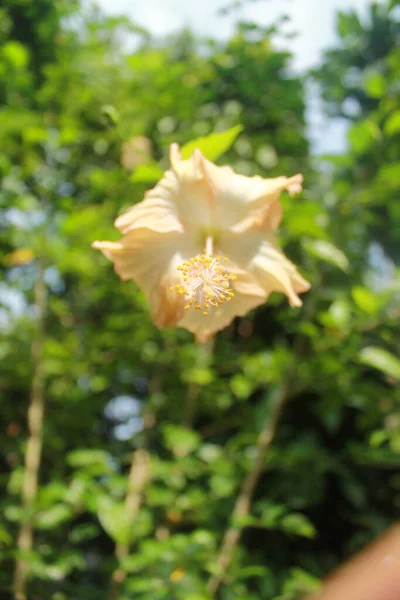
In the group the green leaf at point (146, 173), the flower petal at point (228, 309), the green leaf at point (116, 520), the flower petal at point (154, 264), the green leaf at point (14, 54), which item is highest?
the green leaf at point (14, 54)

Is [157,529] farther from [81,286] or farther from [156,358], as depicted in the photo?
[81,286]

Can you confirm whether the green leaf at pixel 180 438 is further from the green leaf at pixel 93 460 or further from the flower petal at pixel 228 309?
the flower petal at pixel 228 309

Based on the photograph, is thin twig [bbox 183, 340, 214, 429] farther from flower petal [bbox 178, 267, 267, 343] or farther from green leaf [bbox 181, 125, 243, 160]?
green leaf [bbox 181, 125, 243, 160]

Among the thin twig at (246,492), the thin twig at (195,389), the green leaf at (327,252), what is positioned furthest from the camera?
the thin twig at (195,389)

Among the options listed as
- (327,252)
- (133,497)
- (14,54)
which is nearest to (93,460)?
(133,497)

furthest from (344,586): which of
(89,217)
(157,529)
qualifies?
(157,529)

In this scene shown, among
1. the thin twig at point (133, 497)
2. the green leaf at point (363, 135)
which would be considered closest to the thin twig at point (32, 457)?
the thin twig at point (133, 497)

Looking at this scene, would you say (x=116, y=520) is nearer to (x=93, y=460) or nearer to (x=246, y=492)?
(x=93, y=460)
